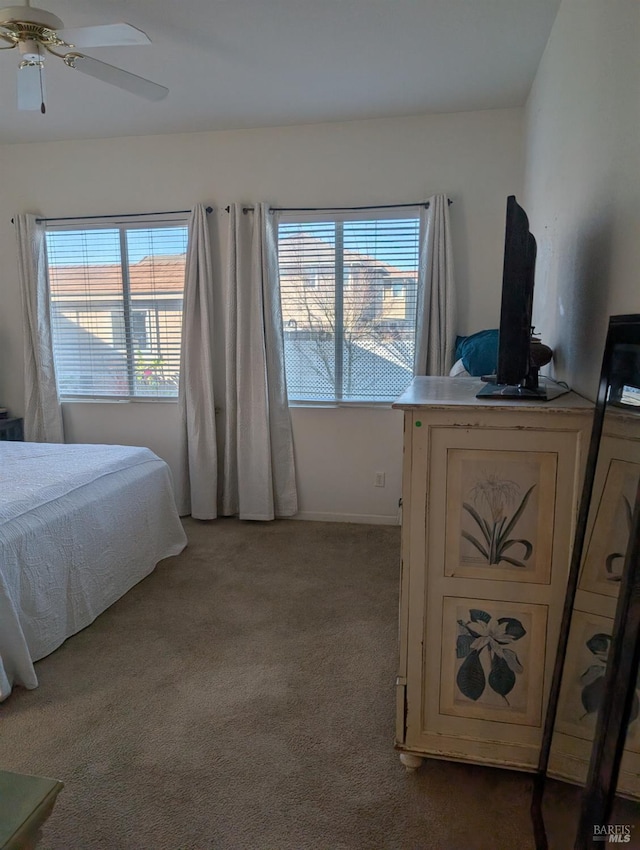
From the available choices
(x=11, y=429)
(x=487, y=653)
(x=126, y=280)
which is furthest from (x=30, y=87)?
(x=487, y=653)

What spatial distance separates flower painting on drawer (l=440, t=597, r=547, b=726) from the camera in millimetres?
1500

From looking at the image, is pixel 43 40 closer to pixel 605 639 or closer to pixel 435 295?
pixel 435 295

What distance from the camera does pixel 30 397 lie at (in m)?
4.02

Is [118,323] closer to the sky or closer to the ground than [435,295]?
closer to the ground

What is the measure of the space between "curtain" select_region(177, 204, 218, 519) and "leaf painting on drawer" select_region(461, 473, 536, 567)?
8.42 feet

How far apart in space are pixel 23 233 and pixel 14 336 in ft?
A: 2.52

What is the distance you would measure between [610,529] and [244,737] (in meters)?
1.35

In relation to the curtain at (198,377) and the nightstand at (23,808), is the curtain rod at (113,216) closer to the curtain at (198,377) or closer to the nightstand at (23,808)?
the curtain at (198,377)

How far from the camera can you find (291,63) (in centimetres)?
266

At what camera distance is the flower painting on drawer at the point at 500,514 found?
1434mm

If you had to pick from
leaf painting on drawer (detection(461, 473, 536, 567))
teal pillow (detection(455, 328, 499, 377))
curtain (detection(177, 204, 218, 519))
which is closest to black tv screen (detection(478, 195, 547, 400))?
leaf painting on drawer (detection(461, 473, 536, 567))

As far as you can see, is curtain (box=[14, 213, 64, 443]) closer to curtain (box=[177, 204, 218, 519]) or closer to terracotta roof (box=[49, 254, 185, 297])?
terracotta roof (box=[49, 254, 185, 297])

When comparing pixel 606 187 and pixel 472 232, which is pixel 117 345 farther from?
pixel 606 187

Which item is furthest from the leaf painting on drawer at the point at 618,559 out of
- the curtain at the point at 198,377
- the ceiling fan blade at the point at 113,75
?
the curtain at the point at 198,377
